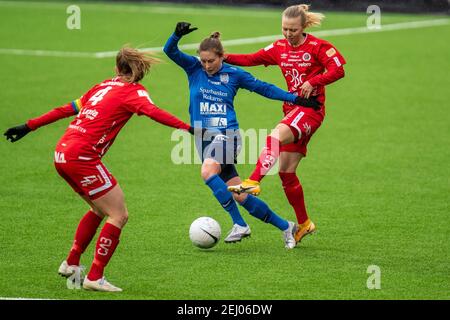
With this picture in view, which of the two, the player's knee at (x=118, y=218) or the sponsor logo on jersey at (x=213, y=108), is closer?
the player's knee at (x=118, y=218)

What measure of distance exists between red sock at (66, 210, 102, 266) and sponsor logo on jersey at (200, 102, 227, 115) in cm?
190

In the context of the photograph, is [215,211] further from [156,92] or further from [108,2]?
[108,2]

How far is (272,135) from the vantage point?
34.2 feet

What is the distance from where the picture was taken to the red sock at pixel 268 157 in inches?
399

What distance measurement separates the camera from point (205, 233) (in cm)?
1036

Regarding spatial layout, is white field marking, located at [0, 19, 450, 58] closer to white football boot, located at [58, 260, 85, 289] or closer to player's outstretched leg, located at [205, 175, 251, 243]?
player's outstretched leg, located at [205, 175, 251, 243]

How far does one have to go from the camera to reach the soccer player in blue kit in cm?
1029

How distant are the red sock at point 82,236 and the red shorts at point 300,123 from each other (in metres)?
2.47

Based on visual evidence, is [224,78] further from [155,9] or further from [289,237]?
[155,9]

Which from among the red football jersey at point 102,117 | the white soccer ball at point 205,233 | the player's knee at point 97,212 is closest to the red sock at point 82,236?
the player's knee at point 97,212

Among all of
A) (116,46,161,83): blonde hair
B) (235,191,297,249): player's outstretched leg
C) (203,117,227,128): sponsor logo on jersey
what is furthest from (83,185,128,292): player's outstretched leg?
(235,191,297,249): player's outstretched leg

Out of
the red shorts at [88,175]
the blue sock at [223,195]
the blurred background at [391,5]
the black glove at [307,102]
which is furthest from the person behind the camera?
the blurred background at [391,5]

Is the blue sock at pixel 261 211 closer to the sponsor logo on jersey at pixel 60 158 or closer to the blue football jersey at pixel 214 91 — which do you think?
the blue football jersey at pixel 214 91

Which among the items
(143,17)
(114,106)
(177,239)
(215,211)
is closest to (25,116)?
(215,211)
